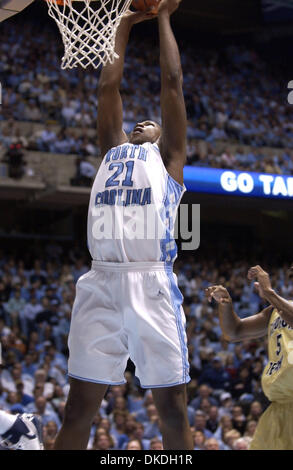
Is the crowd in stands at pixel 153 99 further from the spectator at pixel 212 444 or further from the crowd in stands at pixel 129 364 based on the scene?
the spectator at pixel 212 444

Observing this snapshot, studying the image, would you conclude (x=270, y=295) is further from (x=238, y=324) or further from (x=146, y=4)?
(x=146, y=4)

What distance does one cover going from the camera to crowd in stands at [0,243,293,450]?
26.2 feet

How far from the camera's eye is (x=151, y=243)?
3152 mm

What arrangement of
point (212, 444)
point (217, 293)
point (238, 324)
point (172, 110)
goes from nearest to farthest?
point (172, 110), point (217, 293), point (238, 324), point (212, 444)

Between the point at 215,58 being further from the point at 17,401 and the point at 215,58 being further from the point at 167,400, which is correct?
the point at 167,400

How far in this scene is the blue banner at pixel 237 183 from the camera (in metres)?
12.4

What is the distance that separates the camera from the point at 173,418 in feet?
9.75

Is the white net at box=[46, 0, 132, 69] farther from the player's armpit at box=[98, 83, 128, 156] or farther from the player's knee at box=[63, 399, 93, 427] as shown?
the player's knee at box=[63, 399, 93, 427]

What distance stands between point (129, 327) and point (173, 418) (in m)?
0.44

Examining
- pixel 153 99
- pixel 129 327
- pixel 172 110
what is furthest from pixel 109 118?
pixel 153 99

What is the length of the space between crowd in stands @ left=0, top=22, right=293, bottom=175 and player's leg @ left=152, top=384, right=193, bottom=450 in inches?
394

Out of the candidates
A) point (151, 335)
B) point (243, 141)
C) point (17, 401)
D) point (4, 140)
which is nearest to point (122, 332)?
point (151, 335)

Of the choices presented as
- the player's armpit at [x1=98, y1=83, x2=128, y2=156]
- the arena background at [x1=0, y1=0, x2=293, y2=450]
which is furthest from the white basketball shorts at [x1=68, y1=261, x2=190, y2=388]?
the arena background at [x1=0, y1=0, x2=293, y2=450]
